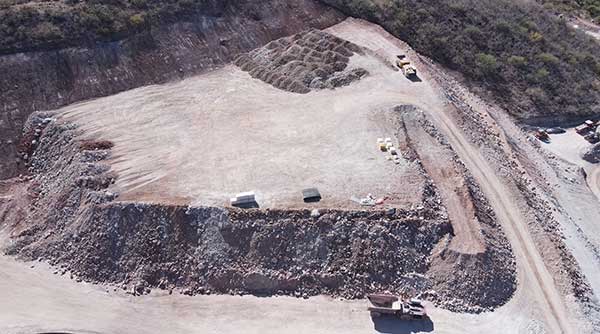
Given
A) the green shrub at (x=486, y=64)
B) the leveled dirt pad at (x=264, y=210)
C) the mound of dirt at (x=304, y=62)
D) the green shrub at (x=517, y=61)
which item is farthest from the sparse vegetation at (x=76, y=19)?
the green shrub at (x=517, y=61)

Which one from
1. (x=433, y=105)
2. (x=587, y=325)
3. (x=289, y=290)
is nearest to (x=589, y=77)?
(x=433, y=105)

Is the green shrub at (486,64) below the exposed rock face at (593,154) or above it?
above

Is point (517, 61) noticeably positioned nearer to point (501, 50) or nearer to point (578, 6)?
point (501, 50)

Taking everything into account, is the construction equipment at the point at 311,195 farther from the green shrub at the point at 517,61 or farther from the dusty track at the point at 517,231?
the green shrub at the point at 517,61

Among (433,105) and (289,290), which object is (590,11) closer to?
(433,105)

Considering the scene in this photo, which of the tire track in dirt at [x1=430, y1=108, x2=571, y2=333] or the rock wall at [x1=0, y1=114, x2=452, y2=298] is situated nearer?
the tire track in dirt at [x1=430, y1=108, x2=571, y2=333]

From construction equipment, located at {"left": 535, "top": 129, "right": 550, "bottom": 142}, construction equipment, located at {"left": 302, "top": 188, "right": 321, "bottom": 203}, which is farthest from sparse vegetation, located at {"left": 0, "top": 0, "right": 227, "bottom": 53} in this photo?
construction equipment, located at {"left": 535, "top": 129, "right": 550, "bottom": 142}

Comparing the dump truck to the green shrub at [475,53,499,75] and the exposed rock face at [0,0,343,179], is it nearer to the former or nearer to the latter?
the exposed rock face at [0,0,343,179]
